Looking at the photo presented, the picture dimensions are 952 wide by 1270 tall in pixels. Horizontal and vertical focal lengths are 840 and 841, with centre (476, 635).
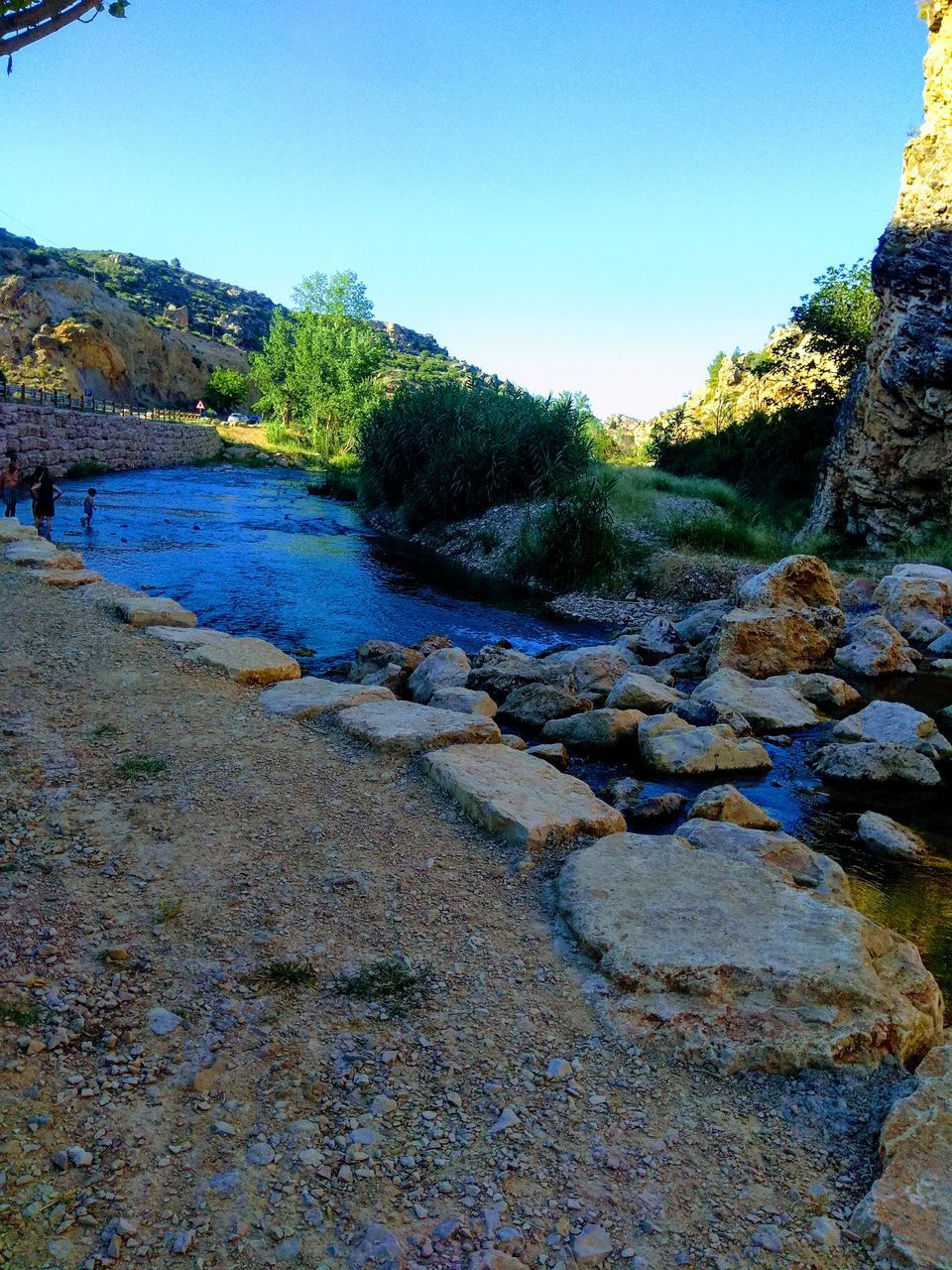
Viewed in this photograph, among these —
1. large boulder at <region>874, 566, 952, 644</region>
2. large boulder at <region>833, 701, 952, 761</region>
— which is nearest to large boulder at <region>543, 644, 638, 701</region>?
large boulder at <region>833, 701, 952, 761</region>

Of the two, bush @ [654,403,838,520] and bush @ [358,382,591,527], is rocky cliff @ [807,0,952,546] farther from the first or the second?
bush @ [358,382,591,527]

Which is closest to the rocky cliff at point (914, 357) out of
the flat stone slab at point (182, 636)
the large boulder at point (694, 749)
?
the large boulder at point (694, 749)

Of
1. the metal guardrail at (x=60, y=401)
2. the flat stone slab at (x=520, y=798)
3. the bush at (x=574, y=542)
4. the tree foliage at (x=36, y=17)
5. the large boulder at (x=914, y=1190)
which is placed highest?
the tree foliage at (x=36, y=17)

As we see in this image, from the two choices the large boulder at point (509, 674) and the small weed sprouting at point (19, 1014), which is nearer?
the small weed sprouting at point (19, 1014)

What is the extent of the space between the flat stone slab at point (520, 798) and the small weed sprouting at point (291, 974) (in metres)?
1.40

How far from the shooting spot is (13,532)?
1232 centimetres

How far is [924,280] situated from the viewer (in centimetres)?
1761

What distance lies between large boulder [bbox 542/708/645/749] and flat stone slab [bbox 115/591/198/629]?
3700 mm

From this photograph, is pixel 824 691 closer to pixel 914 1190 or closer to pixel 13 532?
pixel 914 1190

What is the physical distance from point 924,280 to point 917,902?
1680 cm

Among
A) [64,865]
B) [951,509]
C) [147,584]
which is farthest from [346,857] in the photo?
[951,509]

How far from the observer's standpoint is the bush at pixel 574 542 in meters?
15.9

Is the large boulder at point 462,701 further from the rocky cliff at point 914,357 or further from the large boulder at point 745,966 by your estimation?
the rocky cliff at point 914,357

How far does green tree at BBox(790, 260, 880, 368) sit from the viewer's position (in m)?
24.7
